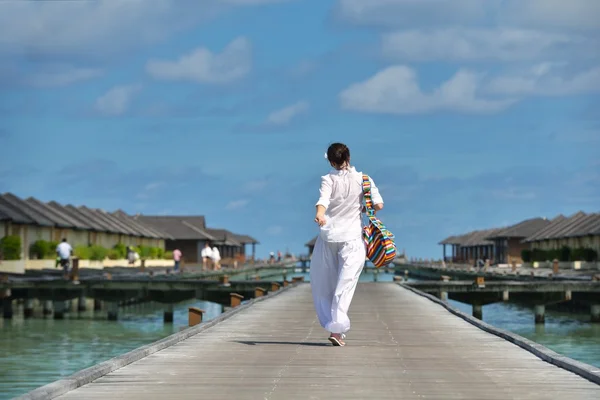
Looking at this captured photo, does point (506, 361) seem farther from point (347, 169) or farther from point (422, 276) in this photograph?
point (422, 276)

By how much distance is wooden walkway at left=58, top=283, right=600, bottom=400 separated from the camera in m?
8.98

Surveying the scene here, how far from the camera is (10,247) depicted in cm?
5784

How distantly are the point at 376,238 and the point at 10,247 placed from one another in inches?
1878

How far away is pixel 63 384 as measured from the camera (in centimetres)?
884

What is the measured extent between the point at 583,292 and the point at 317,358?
2899 centimetres

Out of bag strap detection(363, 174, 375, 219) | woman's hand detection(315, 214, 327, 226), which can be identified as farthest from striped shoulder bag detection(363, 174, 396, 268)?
woman's hand detection(315, 214, 327, 226)

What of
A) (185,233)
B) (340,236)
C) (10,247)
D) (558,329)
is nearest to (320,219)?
(340,236)

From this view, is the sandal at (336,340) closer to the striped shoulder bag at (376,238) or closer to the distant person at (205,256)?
the striped shoulder bag at (376,238)

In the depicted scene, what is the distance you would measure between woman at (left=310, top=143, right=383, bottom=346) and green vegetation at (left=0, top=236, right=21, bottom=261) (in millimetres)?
46372

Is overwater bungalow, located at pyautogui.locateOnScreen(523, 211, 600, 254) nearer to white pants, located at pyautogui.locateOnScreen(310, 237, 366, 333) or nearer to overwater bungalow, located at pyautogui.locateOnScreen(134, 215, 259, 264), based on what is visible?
overwater bungalow, located at pyautogui.locateOnScreen(134, 215, 259, 264)

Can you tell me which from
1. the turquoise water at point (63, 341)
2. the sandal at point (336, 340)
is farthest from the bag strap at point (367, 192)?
the turquoise water at point (63, 341)

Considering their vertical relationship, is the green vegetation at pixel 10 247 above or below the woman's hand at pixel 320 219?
above

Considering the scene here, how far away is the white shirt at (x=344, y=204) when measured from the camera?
13055 millimetres

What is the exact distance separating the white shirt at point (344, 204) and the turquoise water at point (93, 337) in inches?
302
